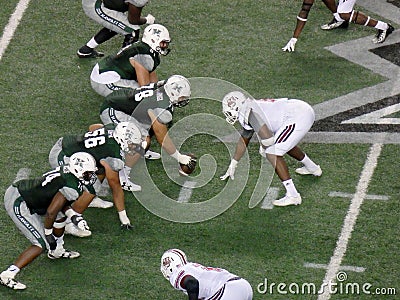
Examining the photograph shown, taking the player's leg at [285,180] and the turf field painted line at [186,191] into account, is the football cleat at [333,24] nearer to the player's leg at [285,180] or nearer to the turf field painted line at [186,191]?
the player's leg at [285,180]

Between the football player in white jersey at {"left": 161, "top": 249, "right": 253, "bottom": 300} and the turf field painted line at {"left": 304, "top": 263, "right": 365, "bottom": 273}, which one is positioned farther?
the turf field painted line at {"left": 304, "top": 263, "right": 365, "bottom": 273}

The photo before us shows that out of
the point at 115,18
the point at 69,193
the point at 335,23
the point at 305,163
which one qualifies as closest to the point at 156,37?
the point at 115,18

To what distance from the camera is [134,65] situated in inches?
416

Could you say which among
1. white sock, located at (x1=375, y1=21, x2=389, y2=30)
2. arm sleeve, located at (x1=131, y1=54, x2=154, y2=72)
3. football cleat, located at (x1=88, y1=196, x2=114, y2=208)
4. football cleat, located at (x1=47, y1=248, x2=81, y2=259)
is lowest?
football cleat, located at (x1=47, y1=248, x2=81, y2=259)

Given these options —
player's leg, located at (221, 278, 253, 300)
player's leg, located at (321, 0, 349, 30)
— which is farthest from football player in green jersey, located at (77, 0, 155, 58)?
player's leg, located at (221, 278, 253, 300)

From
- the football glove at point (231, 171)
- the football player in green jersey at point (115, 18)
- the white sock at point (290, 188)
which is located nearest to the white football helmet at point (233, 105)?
the football glove at point (231, 171)

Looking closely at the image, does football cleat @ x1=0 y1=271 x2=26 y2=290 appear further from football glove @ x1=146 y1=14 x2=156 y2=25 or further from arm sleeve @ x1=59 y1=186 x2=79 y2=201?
football glove @ x1=146 y1=14 x2=156 y2=25

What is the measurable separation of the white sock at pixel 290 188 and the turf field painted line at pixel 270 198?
0.21 m

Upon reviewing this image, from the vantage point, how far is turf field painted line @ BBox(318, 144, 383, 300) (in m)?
8.77

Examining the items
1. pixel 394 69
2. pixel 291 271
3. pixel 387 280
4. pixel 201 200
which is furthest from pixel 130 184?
pixel 394 69

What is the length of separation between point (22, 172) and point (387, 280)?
3858 millimetres

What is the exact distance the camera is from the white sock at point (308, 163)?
995 cm

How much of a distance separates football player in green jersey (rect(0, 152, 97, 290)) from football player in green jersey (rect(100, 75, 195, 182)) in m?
1.19

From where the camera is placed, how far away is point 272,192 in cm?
992
